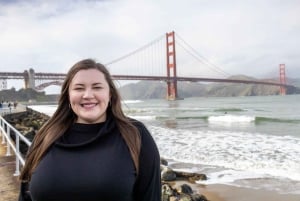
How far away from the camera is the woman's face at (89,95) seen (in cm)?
113

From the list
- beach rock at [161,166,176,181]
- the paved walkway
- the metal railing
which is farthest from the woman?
beach rock at [161,166,176,181]

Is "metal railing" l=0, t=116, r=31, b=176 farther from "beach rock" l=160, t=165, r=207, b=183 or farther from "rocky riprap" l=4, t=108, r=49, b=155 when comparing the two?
"beach rock" l=160, t=165, r=207, b=183

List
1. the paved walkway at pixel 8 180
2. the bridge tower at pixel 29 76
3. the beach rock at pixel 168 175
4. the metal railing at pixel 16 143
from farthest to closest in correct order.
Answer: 1. the bridge tower at pixel 29 76
2. the beach rock at pixel 168 175
3. the paved walkway at pixel 8 180
4. the metal railing at pixel 16 143

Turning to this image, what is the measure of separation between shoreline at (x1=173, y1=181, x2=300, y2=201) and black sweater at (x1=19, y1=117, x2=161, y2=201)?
3854mm

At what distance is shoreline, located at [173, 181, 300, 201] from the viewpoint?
185 inches

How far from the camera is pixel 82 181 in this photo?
39.3 inches

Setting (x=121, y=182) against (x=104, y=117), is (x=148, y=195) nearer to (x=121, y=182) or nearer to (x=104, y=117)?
(x=121, y=182)

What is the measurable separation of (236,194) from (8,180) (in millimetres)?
3078

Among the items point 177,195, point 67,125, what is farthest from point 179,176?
point 67,125

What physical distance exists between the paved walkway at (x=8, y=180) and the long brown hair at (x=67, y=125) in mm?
2034

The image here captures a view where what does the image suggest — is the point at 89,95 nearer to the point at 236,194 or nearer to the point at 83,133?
the point at 83,133

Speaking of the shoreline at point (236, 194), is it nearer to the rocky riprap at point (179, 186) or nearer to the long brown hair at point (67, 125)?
the rocky riprap at point (179, 186)

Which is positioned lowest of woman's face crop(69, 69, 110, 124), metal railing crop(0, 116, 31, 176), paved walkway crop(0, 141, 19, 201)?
paved walkway crop(0, 141, 19, 201)

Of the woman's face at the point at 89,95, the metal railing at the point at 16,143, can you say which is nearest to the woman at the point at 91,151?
the woman's face at the point at 89,95
